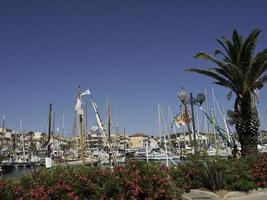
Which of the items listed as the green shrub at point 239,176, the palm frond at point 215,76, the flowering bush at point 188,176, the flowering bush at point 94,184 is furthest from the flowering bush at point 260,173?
the palm frond at point 215,76

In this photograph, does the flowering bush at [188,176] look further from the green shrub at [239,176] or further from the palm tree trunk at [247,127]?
the palm tree trunk at [247,127]

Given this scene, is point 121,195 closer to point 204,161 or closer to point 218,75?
point 204,161

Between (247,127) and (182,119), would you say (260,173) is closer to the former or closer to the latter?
(247,127)

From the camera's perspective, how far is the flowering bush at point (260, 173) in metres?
15.9

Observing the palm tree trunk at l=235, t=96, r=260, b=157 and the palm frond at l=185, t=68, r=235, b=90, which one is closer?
the palm tree trunk at l=235, t=96, r=260, b=157

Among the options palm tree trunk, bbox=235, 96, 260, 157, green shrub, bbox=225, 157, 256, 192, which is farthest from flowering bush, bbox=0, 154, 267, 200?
palm tree trunk, bbox=235, 96, 260, 157

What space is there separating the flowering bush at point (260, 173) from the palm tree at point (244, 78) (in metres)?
4.80

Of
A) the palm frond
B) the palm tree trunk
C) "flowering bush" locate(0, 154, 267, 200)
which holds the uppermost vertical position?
the palm frond

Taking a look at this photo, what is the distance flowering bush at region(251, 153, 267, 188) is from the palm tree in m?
4.80

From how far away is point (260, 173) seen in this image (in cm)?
1630

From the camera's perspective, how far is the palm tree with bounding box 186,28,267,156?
866 inches

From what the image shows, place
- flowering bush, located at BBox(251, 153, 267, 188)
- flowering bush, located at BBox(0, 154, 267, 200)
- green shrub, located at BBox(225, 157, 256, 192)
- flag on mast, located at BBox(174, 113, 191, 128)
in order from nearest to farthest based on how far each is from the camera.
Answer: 1. flowering bush, located at BBox(0, 154, 267, 200)
2. green shrub, located at BBox(225, 157, 256, 192)
3. flowering bush, located at BBox(251, 153, 267, 188)
4. flag on mast, located at BBox(174, 113, 191, 128)

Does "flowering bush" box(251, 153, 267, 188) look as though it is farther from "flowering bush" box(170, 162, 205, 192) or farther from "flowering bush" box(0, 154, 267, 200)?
"flowering bush" box(0, 154, 267, 200)

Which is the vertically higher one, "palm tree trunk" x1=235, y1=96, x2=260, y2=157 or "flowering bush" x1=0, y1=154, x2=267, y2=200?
"palm tree trunk" x1=235, y1=96, x2=260, y2=157
